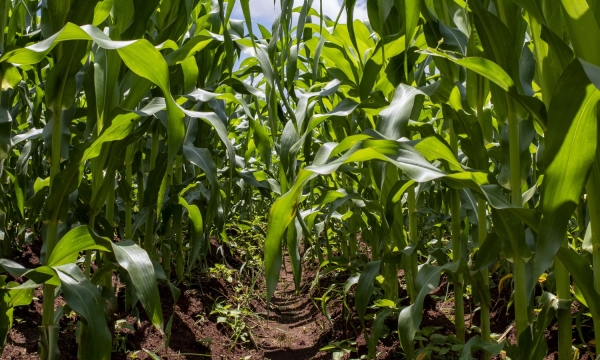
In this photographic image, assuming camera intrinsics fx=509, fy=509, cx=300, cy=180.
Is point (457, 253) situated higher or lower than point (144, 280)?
lower

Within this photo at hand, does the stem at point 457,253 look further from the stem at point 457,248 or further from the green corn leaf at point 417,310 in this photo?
the green corn leaf at point 417,310

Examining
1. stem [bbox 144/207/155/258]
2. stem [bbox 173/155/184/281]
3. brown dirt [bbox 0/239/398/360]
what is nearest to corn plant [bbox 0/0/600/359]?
stem [bbox 144/207/155/258]

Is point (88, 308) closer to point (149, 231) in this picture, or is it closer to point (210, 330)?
point (149, 231)

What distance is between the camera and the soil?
5.57 ft

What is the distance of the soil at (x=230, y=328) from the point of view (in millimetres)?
1698

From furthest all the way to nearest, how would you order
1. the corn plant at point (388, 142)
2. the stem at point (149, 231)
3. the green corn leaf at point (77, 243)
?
the stem at point (149, 231) < the green corn leaf at point (77, 243) < the corn plant at point (388, 142)

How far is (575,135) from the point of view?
749mm

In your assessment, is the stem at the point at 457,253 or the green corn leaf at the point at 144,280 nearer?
the green corn leaf at the point at 144,280

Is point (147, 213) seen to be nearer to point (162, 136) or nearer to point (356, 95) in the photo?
point (162, 136)

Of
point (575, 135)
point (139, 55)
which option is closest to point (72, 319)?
point (139, 55)

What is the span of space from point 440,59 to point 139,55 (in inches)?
30.8

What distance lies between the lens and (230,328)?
2273mm

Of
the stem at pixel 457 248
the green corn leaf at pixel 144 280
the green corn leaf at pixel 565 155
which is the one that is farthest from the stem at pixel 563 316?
the green corn leaf at pixel 144 280

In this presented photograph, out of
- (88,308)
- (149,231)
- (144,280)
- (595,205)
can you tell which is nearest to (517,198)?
(595,205)
